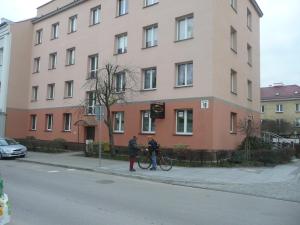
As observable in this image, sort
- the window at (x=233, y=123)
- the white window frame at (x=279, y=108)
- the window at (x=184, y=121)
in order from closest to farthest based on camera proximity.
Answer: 1. the window at (x=184, y=121)
2. the window at (x=233, y=123)
3. the white window frame at (x=279, y=108)

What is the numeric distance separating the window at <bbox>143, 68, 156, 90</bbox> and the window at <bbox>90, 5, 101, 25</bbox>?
285 inches

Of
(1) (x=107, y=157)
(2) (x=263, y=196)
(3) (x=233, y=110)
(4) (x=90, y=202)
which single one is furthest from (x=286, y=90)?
(4) (x=90, y=202)

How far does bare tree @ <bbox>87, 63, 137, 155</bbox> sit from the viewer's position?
23.4m

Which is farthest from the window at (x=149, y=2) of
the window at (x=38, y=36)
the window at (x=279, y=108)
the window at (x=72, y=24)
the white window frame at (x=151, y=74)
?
the window at (x=279, y=108)

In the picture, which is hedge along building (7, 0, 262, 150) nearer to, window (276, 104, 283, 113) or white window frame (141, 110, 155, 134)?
white window frame (141, 110, 155, 134)

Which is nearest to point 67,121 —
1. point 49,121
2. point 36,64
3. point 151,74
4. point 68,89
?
point 68,89

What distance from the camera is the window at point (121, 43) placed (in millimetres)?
26391

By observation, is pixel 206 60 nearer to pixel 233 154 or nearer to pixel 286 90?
pixel 233 154

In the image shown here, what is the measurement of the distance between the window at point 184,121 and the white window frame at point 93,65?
29.7ft

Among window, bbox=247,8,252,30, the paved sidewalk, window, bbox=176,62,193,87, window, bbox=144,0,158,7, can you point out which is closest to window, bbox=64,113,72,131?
window, bbox=144,0,158,7

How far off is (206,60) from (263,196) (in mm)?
11176

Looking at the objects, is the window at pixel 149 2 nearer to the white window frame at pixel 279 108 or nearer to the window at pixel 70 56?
the window at pixel 70 56

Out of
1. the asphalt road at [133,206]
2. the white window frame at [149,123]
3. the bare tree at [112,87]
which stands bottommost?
the asphalt road at [133,206]

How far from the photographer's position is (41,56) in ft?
114
